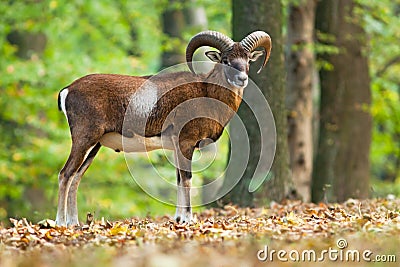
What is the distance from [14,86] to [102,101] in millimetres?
10440

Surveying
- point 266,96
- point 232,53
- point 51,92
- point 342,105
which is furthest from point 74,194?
point 51,92

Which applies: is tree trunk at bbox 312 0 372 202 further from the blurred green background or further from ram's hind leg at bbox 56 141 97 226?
ram's hind leg at bbox 56 141 97 226

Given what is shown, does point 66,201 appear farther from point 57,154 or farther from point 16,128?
point 16,128

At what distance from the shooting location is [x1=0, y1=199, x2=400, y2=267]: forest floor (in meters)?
5.53

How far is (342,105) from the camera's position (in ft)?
54.5

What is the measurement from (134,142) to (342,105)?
8564 millimetres

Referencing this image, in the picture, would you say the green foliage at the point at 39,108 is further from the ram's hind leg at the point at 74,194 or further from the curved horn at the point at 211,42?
the ram's hind leg at the point at 74,194

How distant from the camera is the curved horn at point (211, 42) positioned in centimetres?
943

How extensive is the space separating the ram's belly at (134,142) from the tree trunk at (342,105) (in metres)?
7.97

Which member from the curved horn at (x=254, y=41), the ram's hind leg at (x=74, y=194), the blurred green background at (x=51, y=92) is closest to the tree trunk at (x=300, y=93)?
the blurred green background at (x=51, y=92)

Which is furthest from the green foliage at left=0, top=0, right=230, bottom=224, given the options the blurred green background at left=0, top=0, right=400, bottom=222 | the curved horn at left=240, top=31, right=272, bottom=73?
the curved horn at left=240, top=31, right=272, bottom=73

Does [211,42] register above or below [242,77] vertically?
above

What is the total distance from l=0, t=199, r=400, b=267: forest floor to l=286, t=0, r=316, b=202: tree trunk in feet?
24.5

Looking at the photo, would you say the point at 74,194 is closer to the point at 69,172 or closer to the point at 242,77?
the point at 69,172
